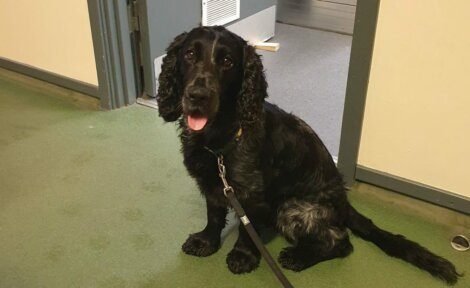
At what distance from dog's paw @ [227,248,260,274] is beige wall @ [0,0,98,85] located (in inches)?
64.4

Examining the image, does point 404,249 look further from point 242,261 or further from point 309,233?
point 242,261

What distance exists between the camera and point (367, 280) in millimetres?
1869

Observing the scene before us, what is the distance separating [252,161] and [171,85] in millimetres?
385

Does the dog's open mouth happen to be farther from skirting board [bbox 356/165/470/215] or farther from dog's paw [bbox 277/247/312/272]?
skirting board [bbox 356/165/470/215]

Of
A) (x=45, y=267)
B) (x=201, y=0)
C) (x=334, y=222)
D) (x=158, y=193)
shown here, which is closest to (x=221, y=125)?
(x=334, y=222)

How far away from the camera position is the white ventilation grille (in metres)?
3.27

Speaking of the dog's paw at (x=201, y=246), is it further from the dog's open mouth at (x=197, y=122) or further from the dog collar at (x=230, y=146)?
the dog's open mouth at (x=197, y=122)

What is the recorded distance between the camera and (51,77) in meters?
3.24

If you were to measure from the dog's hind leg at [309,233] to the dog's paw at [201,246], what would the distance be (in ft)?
0.88

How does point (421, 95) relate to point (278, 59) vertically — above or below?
above

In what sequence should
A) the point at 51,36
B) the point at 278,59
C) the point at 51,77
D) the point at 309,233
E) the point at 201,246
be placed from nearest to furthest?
the point at 309,233 → the point at 201,246 → the point at 51,36 → the point at 51,77 → the point at 278,59

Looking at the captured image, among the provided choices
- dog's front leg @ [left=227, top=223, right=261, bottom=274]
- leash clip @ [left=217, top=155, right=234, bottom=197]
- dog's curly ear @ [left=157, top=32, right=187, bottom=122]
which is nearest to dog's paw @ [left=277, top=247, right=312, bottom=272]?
dog's front leg @ [left=227, top=223, right=261, bottom=274]

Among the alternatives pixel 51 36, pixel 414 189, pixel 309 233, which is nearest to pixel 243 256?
pixel 309 233

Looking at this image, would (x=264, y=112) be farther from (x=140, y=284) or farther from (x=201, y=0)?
(x=201, y=0)
